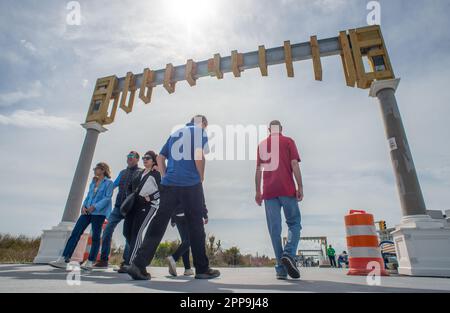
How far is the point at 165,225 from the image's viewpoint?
251 centimetres

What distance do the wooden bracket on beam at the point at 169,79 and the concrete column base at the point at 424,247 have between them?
729 centimetres

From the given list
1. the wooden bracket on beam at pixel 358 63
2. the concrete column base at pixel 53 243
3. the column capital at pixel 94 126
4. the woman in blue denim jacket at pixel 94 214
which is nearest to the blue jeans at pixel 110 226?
the woman in blue denim jacket at pixel 94 214

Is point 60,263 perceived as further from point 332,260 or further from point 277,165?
point 332,260

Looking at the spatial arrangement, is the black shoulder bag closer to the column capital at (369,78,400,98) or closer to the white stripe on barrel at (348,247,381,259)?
the white stripe on barrel at (348,247,381,259)

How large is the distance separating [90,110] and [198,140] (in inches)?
→ 291

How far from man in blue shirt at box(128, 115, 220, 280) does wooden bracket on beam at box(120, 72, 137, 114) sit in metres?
6.61

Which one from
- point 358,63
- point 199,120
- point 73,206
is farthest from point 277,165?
point 73,206

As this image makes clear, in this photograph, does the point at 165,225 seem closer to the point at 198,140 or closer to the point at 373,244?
the point at 198,140

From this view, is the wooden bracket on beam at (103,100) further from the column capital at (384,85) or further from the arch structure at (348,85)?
the column capital at (384,85)

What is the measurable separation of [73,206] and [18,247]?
6.32 meters

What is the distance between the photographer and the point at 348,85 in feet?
22.2

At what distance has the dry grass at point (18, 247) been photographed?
9219 millimetres

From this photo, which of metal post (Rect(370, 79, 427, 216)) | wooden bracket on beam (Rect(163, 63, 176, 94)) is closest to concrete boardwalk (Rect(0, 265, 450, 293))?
metal post (Rect(370, 79, 427, 216))

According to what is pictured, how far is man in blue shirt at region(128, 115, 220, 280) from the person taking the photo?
8.03 ft
